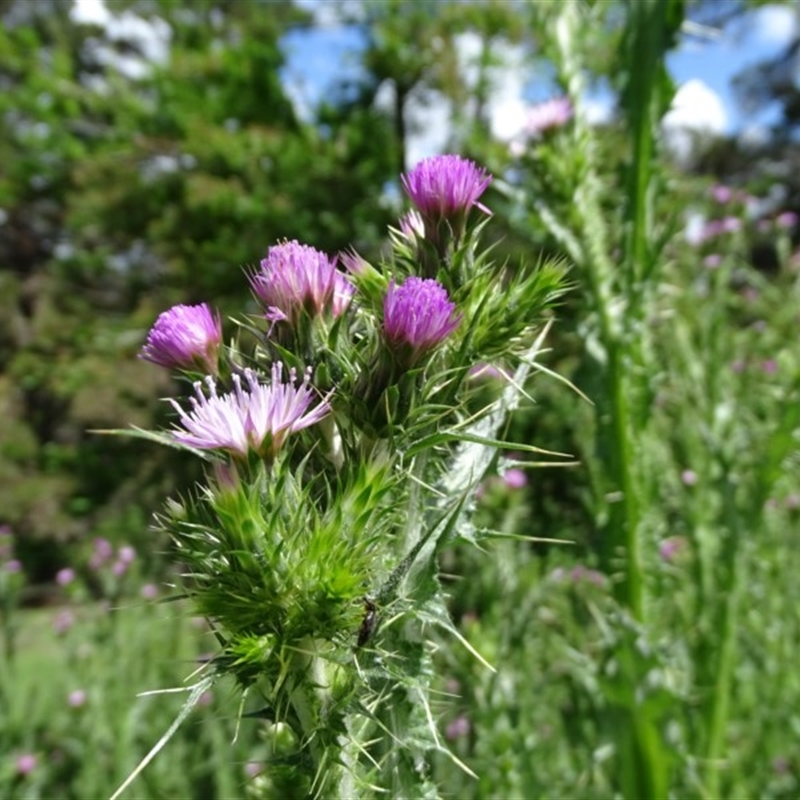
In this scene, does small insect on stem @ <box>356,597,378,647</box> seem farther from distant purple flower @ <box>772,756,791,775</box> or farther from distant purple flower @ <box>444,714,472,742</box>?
distant purple flower @ <box>772,756,791,775</box>

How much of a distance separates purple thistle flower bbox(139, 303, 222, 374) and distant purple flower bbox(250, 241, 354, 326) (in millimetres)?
74

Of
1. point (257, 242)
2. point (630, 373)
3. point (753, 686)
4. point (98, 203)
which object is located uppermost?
point (98, 203)

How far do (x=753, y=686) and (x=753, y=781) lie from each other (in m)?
0.64

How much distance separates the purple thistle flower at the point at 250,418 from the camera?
1024mm

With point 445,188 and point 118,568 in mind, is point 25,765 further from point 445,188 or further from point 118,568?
point 445,188

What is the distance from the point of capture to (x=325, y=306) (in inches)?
47.6

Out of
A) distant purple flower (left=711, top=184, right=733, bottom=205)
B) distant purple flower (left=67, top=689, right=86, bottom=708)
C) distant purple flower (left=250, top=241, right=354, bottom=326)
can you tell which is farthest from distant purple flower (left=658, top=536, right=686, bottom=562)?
distant purple flower (left=250, top=241, right=354, bottom=326)

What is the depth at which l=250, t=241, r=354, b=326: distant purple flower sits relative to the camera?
1.18 meters

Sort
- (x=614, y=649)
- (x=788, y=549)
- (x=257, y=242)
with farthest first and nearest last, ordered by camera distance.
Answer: (x=257, y=242)
(x=788, y=549)
(x=614, y=649)

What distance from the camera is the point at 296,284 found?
1190 millimetres

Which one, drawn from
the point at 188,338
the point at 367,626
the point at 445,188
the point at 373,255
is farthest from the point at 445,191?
the point at 373,255

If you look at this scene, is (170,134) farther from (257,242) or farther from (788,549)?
(788,549)

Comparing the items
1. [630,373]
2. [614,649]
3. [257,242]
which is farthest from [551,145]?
Result: [257,242]

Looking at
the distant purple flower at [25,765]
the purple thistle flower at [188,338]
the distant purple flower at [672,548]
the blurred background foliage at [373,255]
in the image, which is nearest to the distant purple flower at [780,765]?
the blurred background foliage at [373,255]
